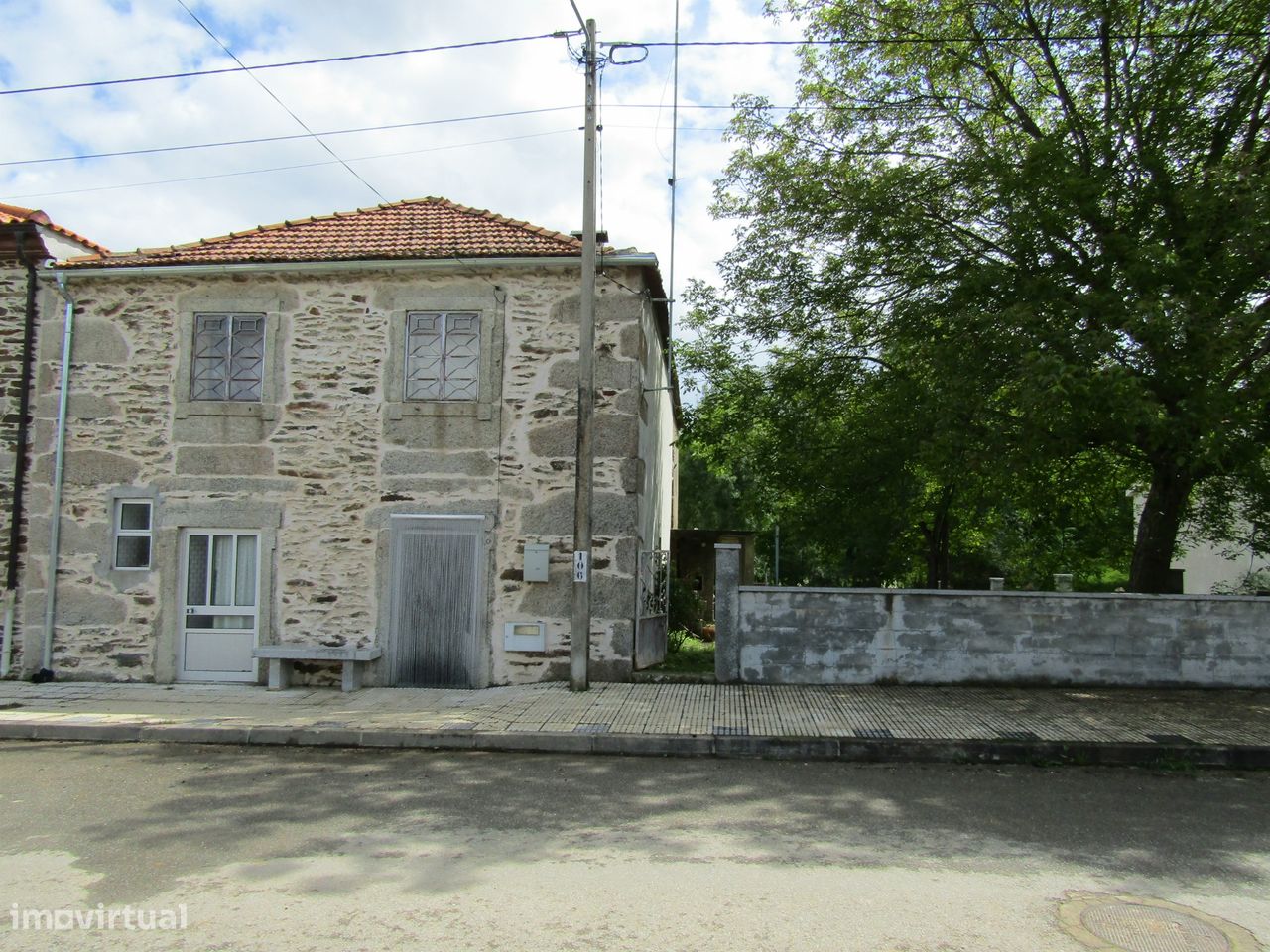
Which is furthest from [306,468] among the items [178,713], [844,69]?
[844,69]

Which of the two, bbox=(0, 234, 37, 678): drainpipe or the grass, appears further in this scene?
the grass

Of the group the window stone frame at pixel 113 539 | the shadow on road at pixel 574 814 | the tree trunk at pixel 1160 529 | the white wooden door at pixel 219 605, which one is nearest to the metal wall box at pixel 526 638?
the shadow on road at pixel 574 814

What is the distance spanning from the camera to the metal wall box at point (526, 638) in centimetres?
1088

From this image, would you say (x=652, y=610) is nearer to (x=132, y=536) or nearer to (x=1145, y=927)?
(x=132, y=536)

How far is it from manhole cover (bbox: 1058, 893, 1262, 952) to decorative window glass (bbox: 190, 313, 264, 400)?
34.2ft

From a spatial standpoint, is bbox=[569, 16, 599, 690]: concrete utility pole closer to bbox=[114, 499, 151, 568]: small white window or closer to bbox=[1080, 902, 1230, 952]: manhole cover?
bbox=[114, 499, 151, 568]: small white window

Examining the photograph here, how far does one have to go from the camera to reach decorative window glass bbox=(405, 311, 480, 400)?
11.4 metres

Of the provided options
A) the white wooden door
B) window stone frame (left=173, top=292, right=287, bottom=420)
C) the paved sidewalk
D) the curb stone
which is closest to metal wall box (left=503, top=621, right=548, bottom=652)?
the paved sidewalk

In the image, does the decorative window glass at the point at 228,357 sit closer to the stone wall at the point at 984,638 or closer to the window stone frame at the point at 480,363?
the window stone frame at the point at 480,363

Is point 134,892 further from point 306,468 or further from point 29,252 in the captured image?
point 29,252

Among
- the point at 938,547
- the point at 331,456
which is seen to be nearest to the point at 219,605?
the point at 331,456

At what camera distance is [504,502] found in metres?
11.1

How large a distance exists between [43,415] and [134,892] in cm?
921

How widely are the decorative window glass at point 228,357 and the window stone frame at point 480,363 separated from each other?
5.65 ft
